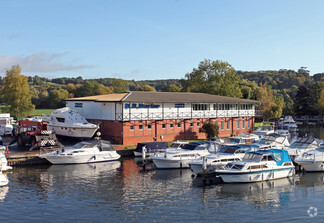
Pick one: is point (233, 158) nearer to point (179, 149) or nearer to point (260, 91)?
point (179, 149)

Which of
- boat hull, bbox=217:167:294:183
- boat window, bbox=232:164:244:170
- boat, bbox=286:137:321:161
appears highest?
boat, bbox=286:137:321:161

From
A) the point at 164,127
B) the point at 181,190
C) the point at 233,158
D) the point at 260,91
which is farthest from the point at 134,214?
the point at 260,91

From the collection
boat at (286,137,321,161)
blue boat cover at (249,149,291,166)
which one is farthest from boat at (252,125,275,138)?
blue boat cover at (249,149,291,166)

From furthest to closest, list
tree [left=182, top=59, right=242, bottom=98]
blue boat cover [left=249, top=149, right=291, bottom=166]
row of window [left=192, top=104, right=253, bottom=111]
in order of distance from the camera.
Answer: tree [left=182, top=59, right=242, bottom=98], row of window [left=192, top=104, right=253, bottom=111], blue boat cover [left=249, top=149, right=291, bottom=166]

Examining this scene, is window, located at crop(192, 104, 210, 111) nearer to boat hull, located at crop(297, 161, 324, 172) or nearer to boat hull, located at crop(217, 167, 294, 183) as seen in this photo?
boat hull, located at crop(297, 161, 324, 172)

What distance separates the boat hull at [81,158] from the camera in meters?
39.0

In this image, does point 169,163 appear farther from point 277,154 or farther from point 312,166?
point 312,166

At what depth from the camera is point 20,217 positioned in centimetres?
2283

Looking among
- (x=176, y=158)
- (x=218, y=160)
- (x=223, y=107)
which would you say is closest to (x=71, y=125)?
(x=176, y=158)

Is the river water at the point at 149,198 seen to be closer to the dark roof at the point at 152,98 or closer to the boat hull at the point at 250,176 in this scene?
the boat hull at the point at 250,176

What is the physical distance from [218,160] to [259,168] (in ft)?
14.4

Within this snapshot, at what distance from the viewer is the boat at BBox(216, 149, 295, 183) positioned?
103 feet

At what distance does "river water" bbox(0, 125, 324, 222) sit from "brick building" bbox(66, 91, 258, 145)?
1406cm

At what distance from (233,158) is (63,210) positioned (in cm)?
1818
